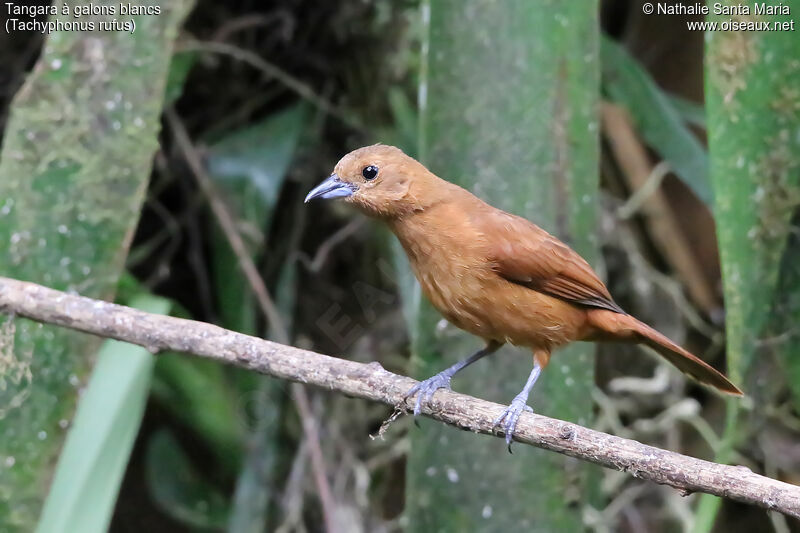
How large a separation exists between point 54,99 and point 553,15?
1.32 meters

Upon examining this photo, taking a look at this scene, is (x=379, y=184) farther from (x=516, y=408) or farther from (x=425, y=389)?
(x=516, y=408)

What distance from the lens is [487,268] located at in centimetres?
233

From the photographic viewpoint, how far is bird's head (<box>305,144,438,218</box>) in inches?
95.0

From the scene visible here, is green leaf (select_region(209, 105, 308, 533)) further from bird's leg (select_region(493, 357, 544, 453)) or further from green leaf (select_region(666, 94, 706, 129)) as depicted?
green leaf (select_region(666, 94, 706, 129))

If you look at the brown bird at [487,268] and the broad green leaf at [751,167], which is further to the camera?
the brown bird at [487,268]

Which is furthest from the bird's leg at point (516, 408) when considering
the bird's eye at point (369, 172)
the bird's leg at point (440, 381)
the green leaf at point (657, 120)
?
the green leaf at point (657, 120)

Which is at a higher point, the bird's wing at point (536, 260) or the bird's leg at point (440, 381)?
the bird's wing at point (536, 260)

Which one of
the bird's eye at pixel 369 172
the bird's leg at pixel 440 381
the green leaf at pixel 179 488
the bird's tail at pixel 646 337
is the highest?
the bird's eye at pixel 369 172

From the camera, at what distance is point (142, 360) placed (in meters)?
2.22

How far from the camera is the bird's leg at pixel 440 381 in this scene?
1.99 m

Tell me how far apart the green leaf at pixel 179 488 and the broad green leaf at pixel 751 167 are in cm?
197

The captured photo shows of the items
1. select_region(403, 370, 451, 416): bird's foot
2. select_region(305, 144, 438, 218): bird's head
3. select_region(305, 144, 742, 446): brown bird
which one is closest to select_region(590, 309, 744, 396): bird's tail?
select_region(305, 144, 742, 446): brown bird

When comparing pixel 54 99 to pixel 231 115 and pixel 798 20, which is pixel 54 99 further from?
pixel 798 20

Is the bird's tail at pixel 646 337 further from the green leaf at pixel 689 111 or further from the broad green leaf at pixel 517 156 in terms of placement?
the green leaf at pixel 689 111
